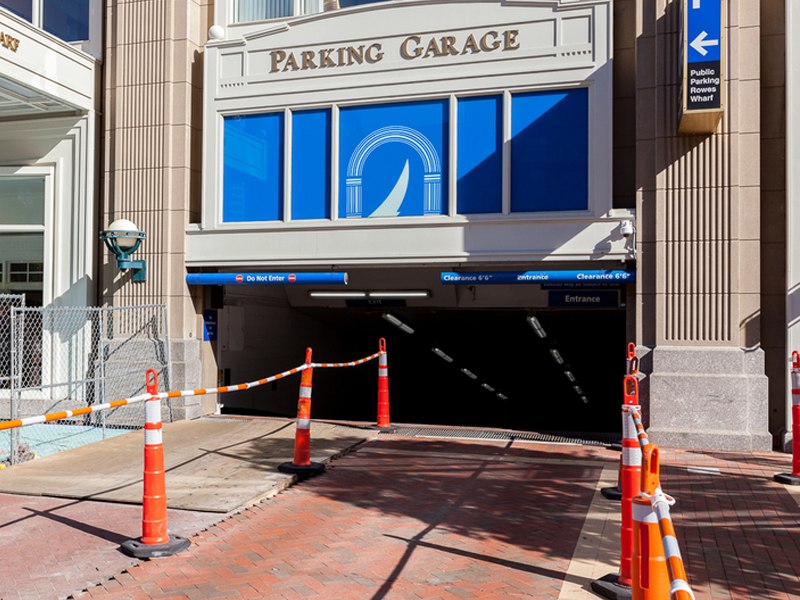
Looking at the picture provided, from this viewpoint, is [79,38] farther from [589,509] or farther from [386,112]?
[589,509]

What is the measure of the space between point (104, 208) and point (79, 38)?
3343mm

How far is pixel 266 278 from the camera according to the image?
471 inches

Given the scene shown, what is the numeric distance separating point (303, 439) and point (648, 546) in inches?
204

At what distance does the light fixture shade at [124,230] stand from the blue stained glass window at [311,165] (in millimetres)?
2753

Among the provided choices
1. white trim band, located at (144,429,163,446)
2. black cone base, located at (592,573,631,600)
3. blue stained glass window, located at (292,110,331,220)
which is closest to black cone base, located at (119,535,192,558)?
white trim band, located at (144,429,163,446)

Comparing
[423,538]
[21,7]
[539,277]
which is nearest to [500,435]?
[539,277]

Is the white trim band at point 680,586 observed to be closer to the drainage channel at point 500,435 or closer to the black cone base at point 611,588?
the black cone base at point 611,588

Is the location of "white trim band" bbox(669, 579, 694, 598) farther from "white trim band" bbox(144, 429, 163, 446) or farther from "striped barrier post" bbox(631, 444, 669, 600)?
"white trim band" bbox(144, 429, 163, 446)

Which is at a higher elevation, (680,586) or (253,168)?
(253,168)

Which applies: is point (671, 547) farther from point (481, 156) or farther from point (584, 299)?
point (481, 156)

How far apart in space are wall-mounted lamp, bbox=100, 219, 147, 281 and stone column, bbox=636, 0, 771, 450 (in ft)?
26.9

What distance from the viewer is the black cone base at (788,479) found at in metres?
7.61

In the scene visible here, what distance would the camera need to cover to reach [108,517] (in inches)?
251

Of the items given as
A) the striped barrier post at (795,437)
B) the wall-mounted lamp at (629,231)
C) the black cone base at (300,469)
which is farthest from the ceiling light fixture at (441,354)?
the striped barrier post at (795,437)
